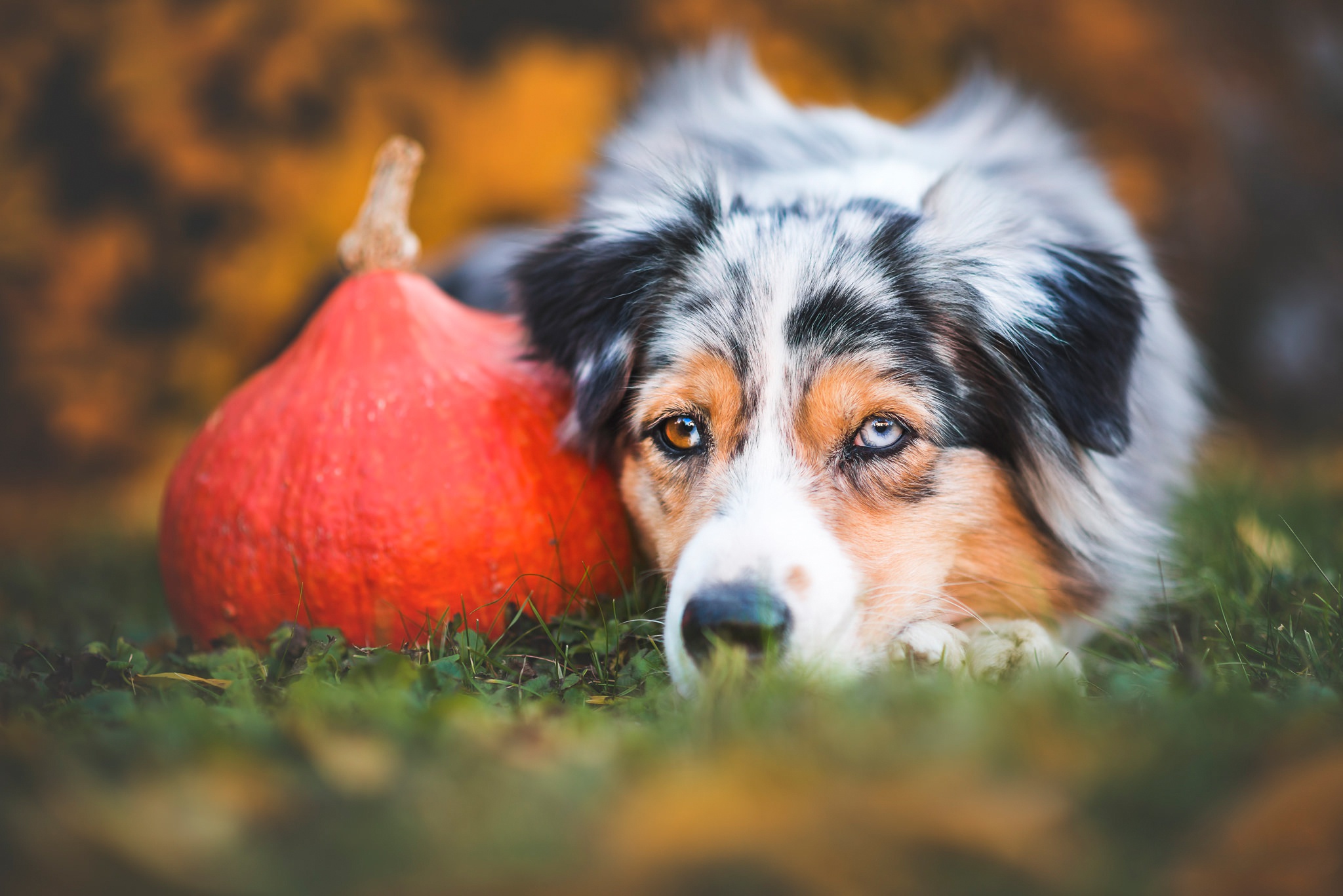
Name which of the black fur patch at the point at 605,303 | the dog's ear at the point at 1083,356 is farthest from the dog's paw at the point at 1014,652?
the black fur patch at the point at 605,303

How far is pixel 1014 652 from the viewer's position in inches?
82.4

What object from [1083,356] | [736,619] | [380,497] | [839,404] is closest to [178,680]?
[380,497]

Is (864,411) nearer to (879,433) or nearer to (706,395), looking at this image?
(879,433)

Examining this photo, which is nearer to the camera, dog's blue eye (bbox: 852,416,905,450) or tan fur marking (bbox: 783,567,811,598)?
tan fur marking (bbox: 783,567,811,598)

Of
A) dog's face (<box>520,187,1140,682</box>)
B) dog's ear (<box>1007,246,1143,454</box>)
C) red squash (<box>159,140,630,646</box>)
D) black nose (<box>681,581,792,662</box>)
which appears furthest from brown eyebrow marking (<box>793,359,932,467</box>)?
red squash (<box>159,140,630,646</box>)

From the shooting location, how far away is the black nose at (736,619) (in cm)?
182

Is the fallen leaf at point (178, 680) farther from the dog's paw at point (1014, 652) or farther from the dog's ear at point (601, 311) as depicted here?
the dog's paw at point (1014, 652)

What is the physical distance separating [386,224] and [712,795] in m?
2.10

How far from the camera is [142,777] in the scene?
3.94 ft

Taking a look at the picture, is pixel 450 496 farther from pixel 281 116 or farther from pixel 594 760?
pixel 281 116

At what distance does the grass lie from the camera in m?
1.07

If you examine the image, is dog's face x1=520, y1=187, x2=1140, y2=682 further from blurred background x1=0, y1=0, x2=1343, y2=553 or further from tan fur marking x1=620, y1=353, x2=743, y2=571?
blurred background x1=0, y1=0, x2=1343, y2=553

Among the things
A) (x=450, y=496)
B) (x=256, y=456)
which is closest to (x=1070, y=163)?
(x=450, y=496)

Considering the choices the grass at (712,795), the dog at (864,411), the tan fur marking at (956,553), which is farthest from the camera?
the tan fur marking at (956,553)
